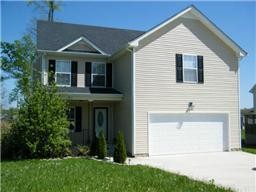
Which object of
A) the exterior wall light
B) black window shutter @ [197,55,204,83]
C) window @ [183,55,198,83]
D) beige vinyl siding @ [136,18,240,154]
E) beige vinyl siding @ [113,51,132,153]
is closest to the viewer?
beige vinyl siding @ [136,18,240,154]

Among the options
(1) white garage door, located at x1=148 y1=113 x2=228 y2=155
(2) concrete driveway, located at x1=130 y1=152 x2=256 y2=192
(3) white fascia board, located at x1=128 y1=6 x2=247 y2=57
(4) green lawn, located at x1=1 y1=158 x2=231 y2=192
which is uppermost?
(3) white fascia board, located at x1=128 y1=6 x2=247 y2=57

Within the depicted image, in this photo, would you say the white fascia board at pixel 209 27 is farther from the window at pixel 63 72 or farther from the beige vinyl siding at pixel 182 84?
the window at pixel 63 72

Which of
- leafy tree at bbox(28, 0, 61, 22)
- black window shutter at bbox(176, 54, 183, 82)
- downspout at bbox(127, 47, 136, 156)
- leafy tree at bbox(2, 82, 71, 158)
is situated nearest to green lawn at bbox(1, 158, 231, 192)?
leafy tree at bbox(2, 82, 71, 158)

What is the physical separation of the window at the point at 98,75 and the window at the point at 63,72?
59.0 inches

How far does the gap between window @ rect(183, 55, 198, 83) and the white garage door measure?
1975mm

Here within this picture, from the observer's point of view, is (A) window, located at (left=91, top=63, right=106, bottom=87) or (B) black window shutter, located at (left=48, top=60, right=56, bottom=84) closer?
(B) black window shutter, located at (left=48, top=60, right=56, bottom=84)

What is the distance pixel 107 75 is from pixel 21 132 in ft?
22.5

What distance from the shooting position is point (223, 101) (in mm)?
19344

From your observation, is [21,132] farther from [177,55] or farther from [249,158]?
[249,158]

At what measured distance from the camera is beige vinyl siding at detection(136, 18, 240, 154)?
56.9ft

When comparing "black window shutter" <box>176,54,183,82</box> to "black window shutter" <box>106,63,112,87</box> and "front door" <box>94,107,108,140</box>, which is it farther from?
"front door" <box>94,107,108,140</box>

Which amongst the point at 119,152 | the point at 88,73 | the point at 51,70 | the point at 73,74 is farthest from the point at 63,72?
the point at 119,152

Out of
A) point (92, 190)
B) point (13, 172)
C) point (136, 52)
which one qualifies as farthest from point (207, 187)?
point (136, 52)

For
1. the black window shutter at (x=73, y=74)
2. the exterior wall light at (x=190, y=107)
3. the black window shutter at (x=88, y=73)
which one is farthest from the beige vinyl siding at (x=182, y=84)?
the black window shutter at (x=73, y=74)
